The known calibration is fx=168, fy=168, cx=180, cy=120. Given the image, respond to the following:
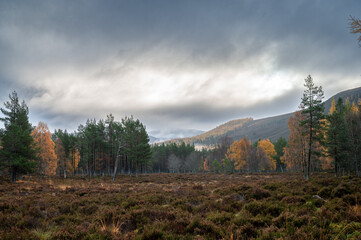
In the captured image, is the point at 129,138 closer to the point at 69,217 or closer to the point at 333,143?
the point at 69,217

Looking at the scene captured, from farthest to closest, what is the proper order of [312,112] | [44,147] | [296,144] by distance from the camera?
[44,147] < [296,144] < [312,112]

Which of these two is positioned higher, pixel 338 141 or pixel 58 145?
pixel 58 145

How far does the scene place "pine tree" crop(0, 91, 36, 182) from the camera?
22688 millimetres

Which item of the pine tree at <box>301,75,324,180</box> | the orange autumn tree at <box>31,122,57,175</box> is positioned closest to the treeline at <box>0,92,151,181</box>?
the orange autumn tree at <box>31,122,57,175</box>

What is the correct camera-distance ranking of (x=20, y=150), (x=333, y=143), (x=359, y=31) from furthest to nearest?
1. (x=333, y=143)
2. (x=20, y=150)
3. (x=359, y=31)

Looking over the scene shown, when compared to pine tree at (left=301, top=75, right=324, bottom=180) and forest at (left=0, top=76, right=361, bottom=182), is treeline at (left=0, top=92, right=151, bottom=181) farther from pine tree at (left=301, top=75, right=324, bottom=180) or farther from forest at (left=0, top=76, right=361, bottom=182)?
pine tree at (left=301, top=75, right=324, bottom=180)

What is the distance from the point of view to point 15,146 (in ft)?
76.5

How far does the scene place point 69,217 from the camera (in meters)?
7.48

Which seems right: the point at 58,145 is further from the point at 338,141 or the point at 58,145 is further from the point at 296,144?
the point at 338,141

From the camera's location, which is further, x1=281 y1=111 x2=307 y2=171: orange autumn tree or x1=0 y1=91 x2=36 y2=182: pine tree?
x1=281 y1=111 x2=307 y2=171: orange autumn tree

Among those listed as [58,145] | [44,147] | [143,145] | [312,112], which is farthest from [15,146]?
[312,112]

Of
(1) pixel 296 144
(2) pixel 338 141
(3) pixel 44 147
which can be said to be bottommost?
(1) pixel 296 144

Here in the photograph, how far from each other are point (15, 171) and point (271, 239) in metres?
32.2

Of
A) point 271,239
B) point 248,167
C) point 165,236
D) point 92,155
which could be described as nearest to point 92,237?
point 165,236
